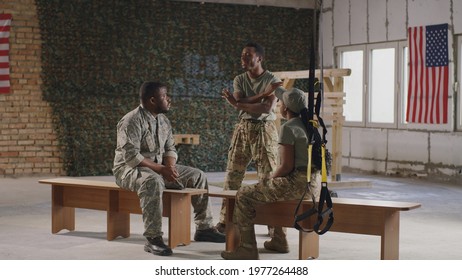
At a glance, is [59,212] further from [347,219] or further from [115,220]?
[347,219]

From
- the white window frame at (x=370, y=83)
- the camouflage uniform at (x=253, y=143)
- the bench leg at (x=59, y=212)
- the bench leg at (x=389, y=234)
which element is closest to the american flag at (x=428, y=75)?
the white window frame at (x=370, y=83)

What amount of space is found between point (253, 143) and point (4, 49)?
635cm

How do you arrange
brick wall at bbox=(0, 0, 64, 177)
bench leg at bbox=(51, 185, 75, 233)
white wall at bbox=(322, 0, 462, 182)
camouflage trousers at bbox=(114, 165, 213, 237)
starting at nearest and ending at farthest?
camouflage trousers at bbox=(114, 165, 213, 237)
bench leg at bbox=(51, 185, 75, 233)
white wall at bbox=(322, 0, 462, 182)
brick wall at bbox=(0, 0, 64, 177)

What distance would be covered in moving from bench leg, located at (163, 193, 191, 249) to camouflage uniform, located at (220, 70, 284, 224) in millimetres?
501

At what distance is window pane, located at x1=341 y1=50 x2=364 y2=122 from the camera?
1326 centimetres

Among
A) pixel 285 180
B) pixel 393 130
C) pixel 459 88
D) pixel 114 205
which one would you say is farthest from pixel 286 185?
pixel 393 130

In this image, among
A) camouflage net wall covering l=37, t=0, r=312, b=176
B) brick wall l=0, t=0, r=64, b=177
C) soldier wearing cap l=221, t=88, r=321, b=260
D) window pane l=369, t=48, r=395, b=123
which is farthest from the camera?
window pane l=369, t=48, r=395, b=123

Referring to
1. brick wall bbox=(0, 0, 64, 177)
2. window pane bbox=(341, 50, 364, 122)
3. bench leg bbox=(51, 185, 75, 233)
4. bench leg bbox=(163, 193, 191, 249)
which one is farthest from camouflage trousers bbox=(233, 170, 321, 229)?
window pane bbox=(341, 50, 364, 122)

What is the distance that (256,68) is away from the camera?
6625 millimetres

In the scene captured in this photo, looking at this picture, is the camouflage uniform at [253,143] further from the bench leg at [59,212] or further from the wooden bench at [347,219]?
the bench leg at [59,212]

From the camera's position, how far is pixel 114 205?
21.0 feet

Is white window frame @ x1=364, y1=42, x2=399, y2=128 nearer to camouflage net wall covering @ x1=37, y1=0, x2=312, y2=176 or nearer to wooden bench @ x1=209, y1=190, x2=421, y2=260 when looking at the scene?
camouflage net wall covering @ x1=37, y1=0, x2=312, y2=176
